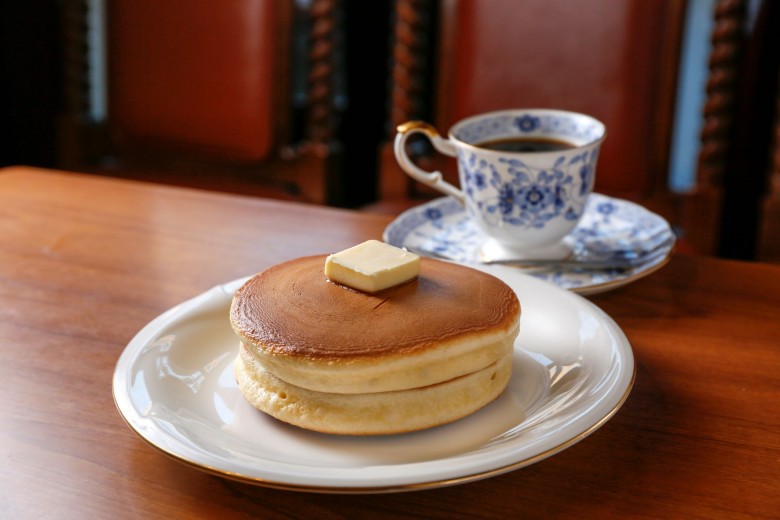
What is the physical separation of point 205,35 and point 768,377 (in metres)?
1.29

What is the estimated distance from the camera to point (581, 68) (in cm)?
141

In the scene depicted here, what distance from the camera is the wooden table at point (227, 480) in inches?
18.8

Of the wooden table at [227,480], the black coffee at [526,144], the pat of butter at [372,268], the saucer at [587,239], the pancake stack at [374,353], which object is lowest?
the wooden table at [227,480]

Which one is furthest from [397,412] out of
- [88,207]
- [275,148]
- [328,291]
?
[275,148]

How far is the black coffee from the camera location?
919 mm

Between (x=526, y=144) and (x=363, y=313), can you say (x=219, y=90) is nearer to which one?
(x=526, y=144)

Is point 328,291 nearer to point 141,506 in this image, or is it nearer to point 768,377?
point 141,506

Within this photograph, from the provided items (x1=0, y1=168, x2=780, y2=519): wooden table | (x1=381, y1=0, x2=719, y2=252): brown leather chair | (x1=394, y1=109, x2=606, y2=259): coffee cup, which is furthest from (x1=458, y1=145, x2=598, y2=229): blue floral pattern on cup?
(x1=381, y1=0, x2=719, y2=252): brown leather chair

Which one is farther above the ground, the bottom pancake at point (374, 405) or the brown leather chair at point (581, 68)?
the brown leather chair at point (581, 68)

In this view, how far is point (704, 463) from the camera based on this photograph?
515mm

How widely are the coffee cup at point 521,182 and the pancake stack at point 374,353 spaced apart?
29 cm

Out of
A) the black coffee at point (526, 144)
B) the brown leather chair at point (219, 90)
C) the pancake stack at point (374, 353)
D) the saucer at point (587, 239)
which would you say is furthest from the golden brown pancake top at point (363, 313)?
the brown leather chair at point (219, 90)

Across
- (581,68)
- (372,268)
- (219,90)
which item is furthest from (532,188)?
(219,90)

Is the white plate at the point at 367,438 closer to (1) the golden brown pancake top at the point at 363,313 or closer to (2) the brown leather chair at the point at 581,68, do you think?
(1) the golden brown pancake top at the point at 363,313
